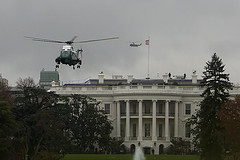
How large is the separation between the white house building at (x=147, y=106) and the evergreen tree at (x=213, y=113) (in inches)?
1780

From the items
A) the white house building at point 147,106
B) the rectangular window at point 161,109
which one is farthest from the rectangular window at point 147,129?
the rectangular window at point 161,109

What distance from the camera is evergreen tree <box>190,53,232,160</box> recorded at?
295 feet

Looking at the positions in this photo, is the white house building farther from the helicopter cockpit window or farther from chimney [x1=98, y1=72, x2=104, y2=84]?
the helicopter cockpit window

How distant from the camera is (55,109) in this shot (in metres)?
109

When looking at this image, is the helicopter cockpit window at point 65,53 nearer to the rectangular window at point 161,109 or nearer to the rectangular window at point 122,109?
the rectangular window at point 122,109

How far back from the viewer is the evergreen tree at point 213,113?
89.8 m

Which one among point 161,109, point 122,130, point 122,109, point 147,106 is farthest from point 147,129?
point 122,109

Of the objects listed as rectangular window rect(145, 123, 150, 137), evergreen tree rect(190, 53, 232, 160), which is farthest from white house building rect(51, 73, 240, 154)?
evergreen tree rect(190, 53, 232, 160)

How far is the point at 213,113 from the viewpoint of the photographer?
90.8m

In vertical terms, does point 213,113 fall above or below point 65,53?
below

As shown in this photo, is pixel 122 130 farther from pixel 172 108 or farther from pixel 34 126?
pixel 34 126

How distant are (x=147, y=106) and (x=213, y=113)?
52.6 m

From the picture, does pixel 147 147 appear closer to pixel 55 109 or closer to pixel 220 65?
pixel 55 109

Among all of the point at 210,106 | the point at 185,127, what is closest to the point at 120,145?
the point at 185,127
